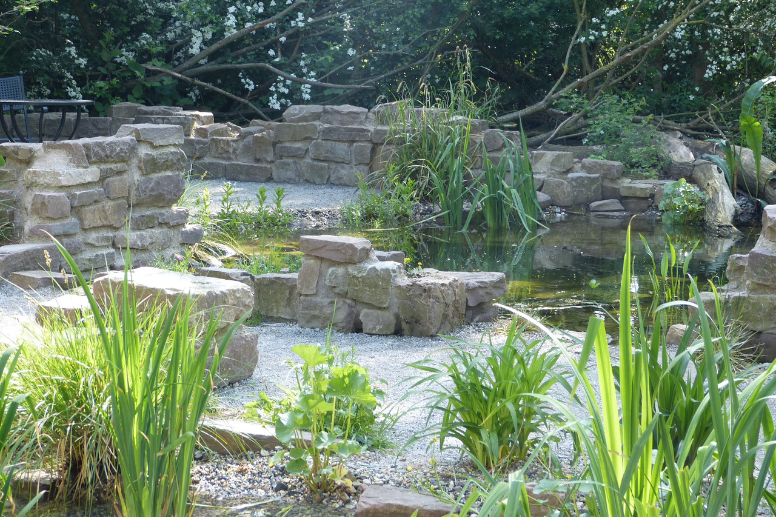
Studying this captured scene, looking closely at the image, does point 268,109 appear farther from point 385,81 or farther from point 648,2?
point 648,2

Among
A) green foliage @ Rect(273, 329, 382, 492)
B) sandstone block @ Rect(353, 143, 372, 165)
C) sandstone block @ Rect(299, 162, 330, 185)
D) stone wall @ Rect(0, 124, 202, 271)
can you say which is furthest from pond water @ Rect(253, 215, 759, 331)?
green foliage @ Rect(273, 329, 382, 492)

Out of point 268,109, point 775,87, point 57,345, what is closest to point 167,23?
point 268,109

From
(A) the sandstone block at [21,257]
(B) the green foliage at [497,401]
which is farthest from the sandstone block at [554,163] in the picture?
(B) the green foliage at [497,401]

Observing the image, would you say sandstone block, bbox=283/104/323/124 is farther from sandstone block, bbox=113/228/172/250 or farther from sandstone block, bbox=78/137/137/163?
sandstone block, bbox=78/137/137/163

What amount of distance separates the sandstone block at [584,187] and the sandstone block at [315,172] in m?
3.24

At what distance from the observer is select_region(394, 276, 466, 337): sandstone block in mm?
4387

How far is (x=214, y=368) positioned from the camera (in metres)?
1.96

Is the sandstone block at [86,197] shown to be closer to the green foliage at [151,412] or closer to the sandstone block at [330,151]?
the green foliage at [151,412]

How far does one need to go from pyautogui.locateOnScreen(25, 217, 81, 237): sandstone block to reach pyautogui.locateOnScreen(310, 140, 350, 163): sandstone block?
5.28m

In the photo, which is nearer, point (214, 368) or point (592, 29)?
point (214, 368)

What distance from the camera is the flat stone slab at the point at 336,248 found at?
446 cm

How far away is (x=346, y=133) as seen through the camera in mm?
9922

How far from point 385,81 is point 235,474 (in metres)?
11.3

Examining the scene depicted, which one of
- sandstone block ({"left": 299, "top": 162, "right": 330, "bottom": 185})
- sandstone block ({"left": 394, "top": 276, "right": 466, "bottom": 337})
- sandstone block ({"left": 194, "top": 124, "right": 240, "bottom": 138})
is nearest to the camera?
sandstone block ({"left": 394, "top": 276, "right": 466, "bottom": 337})
